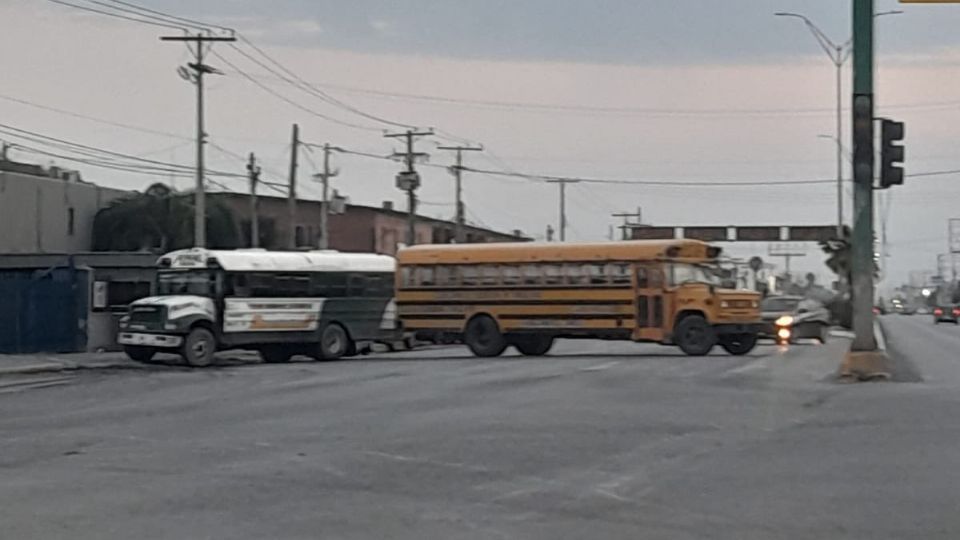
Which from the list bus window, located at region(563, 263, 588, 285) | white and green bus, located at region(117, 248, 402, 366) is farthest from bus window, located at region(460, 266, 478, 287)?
bus window, located at region(563, 263, 588, 285)

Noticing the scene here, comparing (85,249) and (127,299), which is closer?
(127,299)

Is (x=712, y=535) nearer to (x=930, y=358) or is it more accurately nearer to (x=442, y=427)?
(x=442, y=427)

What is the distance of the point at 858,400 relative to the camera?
20531 millimetres

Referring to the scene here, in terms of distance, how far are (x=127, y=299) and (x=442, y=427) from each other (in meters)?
27.1

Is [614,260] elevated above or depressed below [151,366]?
above

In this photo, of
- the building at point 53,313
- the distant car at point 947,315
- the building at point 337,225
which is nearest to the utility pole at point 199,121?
the building at point 53,313

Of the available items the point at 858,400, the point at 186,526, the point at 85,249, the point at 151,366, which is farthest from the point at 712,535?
the point at 85,249

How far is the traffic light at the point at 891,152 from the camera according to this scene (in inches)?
939

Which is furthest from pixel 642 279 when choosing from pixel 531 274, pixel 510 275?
pixel 510 275

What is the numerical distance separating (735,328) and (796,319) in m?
11.4

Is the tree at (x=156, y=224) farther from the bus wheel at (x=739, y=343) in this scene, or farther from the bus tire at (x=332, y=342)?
the bus wheel at (x=739, y=343)

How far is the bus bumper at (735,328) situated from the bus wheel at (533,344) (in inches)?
183

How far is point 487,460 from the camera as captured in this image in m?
14.2

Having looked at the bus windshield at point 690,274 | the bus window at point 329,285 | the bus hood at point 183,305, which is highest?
the bus windshield at point 690,274
